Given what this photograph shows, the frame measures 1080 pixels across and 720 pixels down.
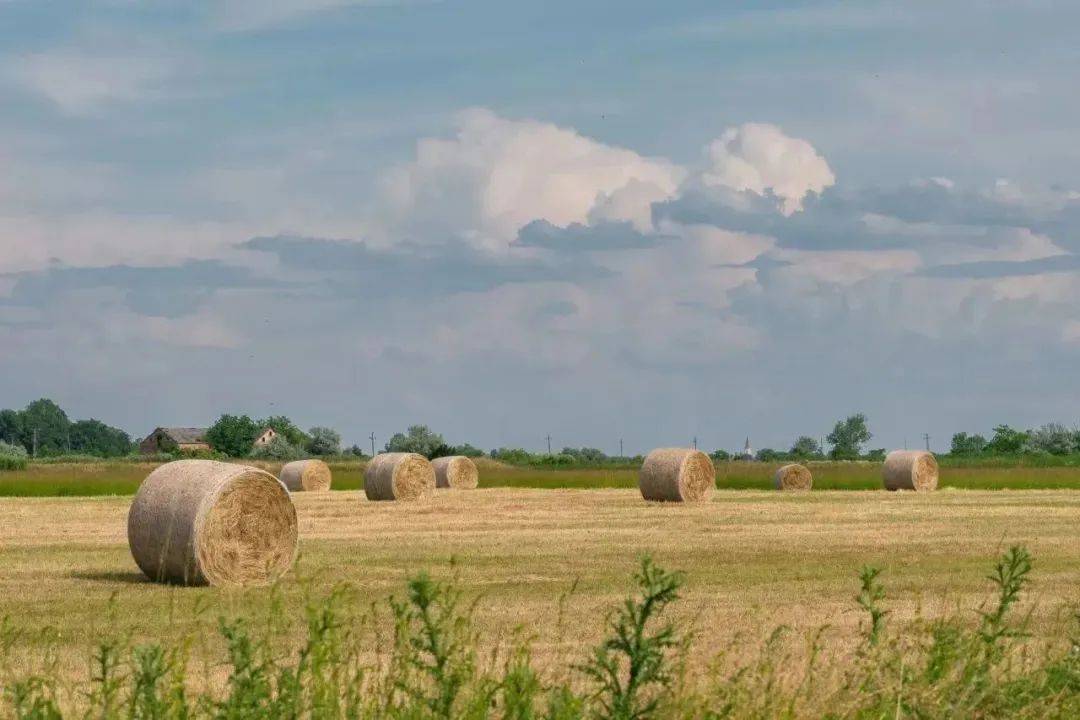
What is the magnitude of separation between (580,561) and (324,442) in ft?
327

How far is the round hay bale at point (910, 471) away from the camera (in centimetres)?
4984

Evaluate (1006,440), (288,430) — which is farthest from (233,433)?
(1006,440)

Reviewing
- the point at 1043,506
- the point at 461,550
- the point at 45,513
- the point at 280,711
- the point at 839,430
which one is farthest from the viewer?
the point at 839,430

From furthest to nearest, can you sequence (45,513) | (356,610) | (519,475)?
(519,475), (45,513), (356,610)

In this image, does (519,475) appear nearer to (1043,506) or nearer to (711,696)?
(1043,506)

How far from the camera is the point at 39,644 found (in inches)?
509

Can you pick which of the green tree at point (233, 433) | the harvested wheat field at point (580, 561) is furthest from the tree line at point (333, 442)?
the harvested wheat field at point (580, 561)

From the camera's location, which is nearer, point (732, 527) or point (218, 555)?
point (218, 555)

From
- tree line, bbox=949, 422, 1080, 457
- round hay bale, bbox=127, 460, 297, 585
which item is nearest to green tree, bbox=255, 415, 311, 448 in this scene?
tree line, bbox=949, 422, 1080, 457

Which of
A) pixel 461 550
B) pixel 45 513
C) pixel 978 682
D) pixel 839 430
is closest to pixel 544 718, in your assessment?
pixel 978 682

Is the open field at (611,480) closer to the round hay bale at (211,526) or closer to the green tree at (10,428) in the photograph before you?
the round hay bale at (211,526)

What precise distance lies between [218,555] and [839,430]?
129 meters

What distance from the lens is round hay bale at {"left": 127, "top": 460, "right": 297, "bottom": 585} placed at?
19.2 metres

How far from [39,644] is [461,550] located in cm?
1040
